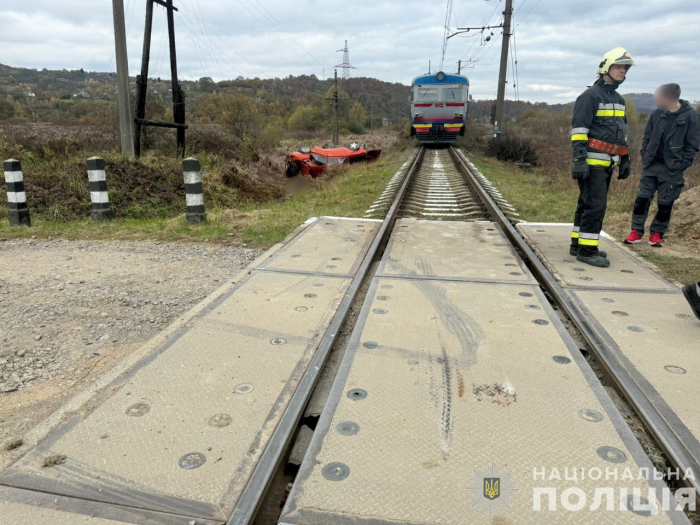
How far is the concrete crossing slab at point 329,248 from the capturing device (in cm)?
426

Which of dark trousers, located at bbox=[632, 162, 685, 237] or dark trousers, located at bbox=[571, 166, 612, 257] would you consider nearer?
dark trousers, located at bbox=[571, 166, 612, 257]

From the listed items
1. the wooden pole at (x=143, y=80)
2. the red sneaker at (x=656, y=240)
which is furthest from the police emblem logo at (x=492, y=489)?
the wooden pole at (x=143, y=80)

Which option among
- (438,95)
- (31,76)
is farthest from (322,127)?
(438,95)

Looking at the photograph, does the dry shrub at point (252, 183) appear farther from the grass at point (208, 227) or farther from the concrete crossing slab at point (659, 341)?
the concrete crossing slab at point (659, 341)

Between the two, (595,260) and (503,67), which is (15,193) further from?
(503,67)

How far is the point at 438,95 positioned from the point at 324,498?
21730mm

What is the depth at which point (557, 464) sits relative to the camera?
178cm

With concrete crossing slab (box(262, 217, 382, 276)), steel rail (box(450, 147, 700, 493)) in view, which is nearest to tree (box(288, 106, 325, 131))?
concrete crossing slab (box(262, 217, 382, 276))

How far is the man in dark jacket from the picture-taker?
5.45m

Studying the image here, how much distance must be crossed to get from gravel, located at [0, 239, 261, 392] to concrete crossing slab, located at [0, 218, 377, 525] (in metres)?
0.50

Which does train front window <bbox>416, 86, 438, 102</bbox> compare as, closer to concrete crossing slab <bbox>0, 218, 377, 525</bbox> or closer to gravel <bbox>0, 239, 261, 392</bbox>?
gravel <bbox>0, 239, 261, 392</bbox>

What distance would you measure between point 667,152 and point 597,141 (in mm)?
1651

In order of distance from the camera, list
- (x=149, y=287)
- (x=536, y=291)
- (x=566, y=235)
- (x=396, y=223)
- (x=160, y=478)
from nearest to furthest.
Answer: (x=160, y=478) → (x=536, y=291) → (x=149, y=287) → (x=566, y=235) → (x=396, y=223)

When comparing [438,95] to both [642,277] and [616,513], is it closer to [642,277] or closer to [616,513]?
[642,277]
